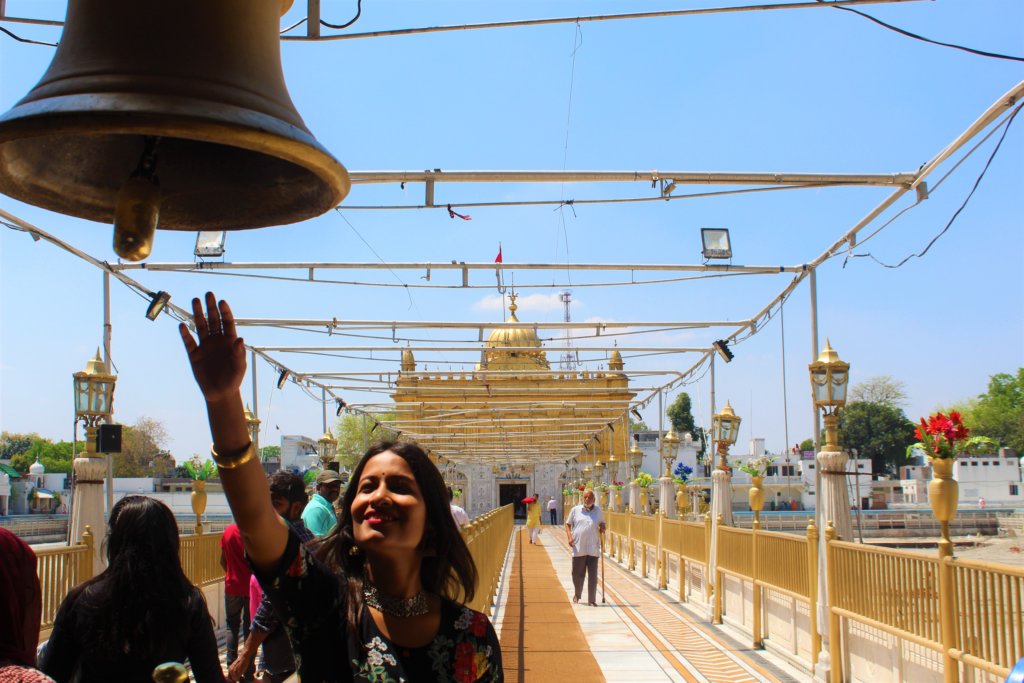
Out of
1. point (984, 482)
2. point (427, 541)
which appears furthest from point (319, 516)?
point (984, 482)

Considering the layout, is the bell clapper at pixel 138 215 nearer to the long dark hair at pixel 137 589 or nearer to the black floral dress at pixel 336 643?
Result: the black floral dress at pixel 336 643

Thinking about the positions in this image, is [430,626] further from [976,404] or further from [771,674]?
[976,404]

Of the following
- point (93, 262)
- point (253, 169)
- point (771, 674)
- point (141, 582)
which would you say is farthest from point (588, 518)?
point (253, 169)

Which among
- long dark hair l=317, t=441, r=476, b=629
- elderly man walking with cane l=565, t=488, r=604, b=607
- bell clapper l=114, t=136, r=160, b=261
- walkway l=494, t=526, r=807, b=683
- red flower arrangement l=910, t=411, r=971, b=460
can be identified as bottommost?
walkway l=494, t=526, r=807, b=683

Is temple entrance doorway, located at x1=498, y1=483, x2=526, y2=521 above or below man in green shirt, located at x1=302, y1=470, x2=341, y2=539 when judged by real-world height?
below

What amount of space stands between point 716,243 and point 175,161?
863 cm

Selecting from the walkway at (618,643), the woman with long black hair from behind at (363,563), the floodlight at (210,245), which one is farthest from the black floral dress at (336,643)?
the floodlight at (210,245)

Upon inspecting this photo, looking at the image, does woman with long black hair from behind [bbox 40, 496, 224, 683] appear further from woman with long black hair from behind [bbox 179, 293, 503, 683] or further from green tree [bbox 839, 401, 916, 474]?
green tree [bbox 839, 401, 916, 474]

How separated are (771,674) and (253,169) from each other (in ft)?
27.3

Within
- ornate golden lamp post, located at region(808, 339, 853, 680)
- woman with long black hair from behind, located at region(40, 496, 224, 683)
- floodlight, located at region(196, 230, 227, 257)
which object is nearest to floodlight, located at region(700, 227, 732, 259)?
ornate golden lamp post, located at region(808, 339, 853, 680)

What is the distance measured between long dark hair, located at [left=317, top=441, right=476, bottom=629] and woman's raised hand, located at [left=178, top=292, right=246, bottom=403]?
74 centimetres

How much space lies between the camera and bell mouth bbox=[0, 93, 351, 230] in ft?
4.92

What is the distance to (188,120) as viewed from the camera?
150 centimetres

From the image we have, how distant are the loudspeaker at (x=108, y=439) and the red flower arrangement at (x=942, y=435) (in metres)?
7.29
